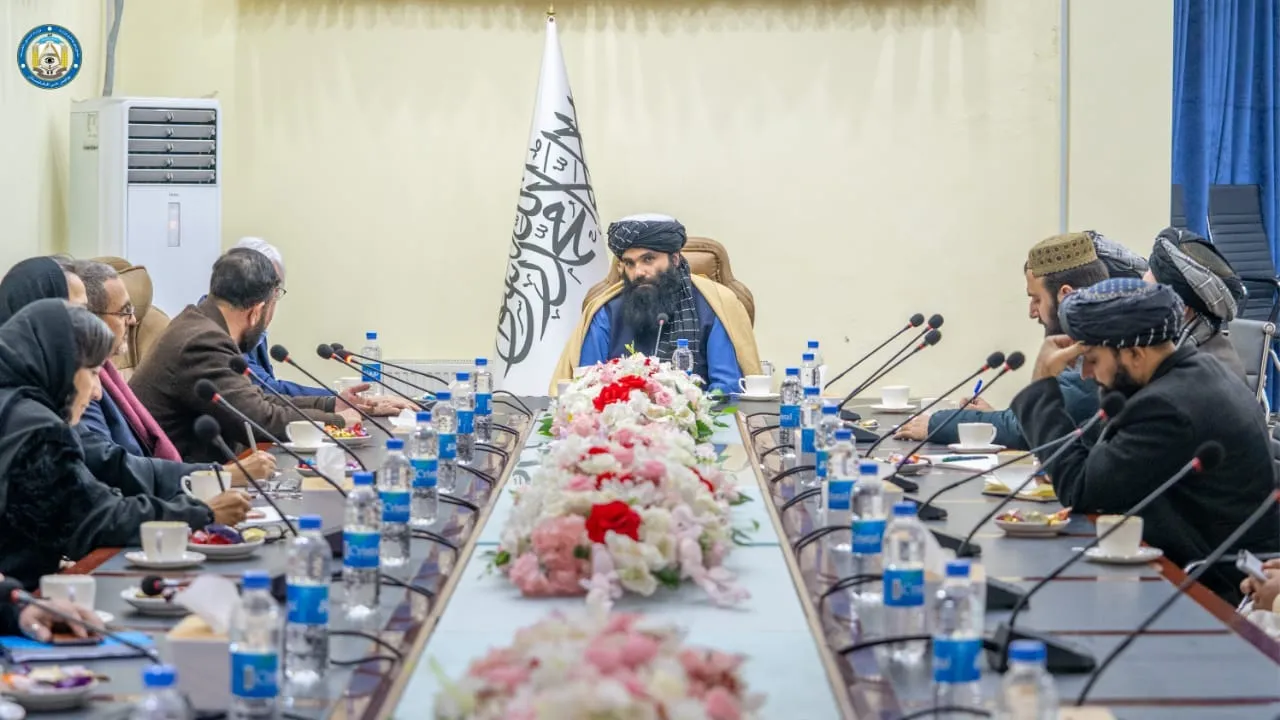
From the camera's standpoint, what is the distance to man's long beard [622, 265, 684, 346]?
209 inches

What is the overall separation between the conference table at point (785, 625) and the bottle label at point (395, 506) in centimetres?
8

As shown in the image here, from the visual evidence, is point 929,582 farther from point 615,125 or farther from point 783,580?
point 615,125

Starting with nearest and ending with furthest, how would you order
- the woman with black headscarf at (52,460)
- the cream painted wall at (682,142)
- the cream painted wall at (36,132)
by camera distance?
the woman with black headscarf at (52,460) → the cream painted wall at (36,132) → the cream painted wall at (682,142)

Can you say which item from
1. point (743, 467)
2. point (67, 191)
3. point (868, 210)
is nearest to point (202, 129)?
point (67, 191)

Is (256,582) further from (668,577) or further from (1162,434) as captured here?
(1162,434)

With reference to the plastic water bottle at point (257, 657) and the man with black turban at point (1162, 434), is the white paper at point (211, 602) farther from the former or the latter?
the man with black turban at point (1162, 434)

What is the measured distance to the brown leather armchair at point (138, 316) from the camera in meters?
5.09

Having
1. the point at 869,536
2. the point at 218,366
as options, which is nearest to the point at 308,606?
the point at 869,536

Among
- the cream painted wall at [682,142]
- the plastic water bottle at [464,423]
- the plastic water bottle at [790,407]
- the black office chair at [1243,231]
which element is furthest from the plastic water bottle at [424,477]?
the black office chair at [1243,231]

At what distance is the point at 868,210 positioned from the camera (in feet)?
21.4

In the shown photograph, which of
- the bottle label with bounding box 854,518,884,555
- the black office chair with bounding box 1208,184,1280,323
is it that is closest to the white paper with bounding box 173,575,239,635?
the bottle label with bounding box 854,518,884,555

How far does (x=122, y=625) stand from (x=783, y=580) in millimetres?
938

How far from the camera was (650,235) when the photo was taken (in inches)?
211

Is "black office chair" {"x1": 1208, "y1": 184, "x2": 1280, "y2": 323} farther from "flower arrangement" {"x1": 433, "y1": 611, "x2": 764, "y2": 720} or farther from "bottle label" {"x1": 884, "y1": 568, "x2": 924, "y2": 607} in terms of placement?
"flower arrangement" {"x1": 433, "y1": 611, "x2": 764, "y2": 720}
